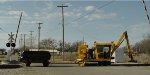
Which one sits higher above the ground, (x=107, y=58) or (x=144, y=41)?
(x=144, y=41)

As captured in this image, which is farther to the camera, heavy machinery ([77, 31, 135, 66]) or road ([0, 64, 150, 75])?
heavy machinery ([77, 31, 135, 66])

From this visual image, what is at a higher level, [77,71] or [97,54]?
[97,54]

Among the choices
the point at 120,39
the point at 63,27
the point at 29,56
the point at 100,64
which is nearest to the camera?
the point at 29,56

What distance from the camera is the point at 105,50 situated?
53.7m

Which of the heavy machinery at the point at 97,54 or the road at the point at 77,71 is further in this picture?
the heavy machinery at the point at 97,54

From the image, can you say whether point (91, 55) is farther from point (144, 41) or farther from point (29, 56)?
point (144, 41)

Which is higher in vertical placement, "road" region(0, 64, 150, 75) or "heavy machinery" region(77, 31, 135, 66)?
"heavy machinery" region(77, 31, 135, 66)

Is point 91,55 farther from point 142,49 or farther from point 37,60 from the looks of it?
point 142,49

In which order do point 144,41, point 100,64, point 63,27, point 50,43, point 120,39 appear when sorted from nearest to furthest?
1. point 100,64
2. point 120,39
3. point 63,27
4. point 144,41
5. point 50,43

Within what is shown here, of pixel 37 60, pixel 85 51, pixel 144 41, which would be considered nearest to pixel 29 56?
pixel 37 60

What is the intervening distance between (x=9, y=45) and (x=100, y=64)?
43.0ft

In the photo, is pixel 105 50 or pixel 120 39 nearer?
pixel 105 50

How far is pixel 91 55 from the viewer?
174ft

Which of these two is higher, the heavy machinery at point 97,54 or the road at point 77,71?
the heavy machinery at point 97,54
